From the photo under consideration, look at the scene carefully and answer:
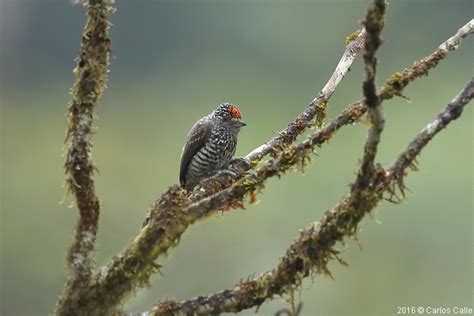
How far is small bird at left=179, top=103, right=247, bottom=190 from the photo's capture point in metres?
8.52

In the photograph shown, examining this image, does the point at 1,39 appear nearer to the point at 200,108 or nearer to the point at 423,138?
the point at 200,108

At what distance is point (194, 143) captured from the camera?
885 centimetres

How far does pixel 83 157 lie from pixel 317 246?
1.16 metres

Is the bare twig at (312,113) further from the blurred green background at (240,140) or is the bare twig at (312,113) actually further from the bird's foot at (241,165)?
the blurred green background at (240,140)

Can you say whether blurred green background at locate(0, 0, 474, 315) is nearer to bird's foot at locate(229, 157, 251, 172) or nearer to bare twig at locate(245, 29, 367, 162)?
bird's foot at locate(229, 157, 251, 172)

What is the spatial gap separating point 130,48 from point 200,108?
367 inches

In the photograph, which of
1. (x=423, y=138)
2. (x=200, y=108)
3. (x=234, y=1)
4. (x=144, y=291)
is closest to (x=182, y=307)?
(x=144, y=291)

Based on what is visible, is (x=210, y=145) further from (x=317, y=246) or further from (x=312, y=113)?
(x=317, y=246)

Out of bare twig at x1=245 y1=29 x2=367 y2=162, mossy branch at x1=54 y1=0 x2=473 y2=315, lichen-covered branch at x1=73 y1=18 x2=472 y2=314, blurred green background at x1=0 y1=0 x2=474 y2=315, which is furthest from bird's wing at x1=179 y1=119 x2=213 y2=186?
blurred green background at x1=0 y1=0 x2=474 y2=315

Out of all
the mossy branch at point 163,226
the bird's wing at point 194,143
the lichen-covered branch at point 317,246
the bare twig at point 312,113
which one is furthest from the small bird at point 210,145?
the lichen-covered branch at point 317,246

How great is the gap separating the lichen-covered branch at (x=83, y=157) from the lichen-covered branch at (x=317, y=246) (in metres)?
0.42

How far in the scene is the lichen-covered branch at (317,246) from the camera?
4770 mm

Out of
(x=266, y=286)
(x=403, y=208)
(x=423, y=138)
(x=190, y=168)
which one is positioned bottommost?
(x=266, y=286)

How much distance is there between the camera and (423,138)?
4770 mm
